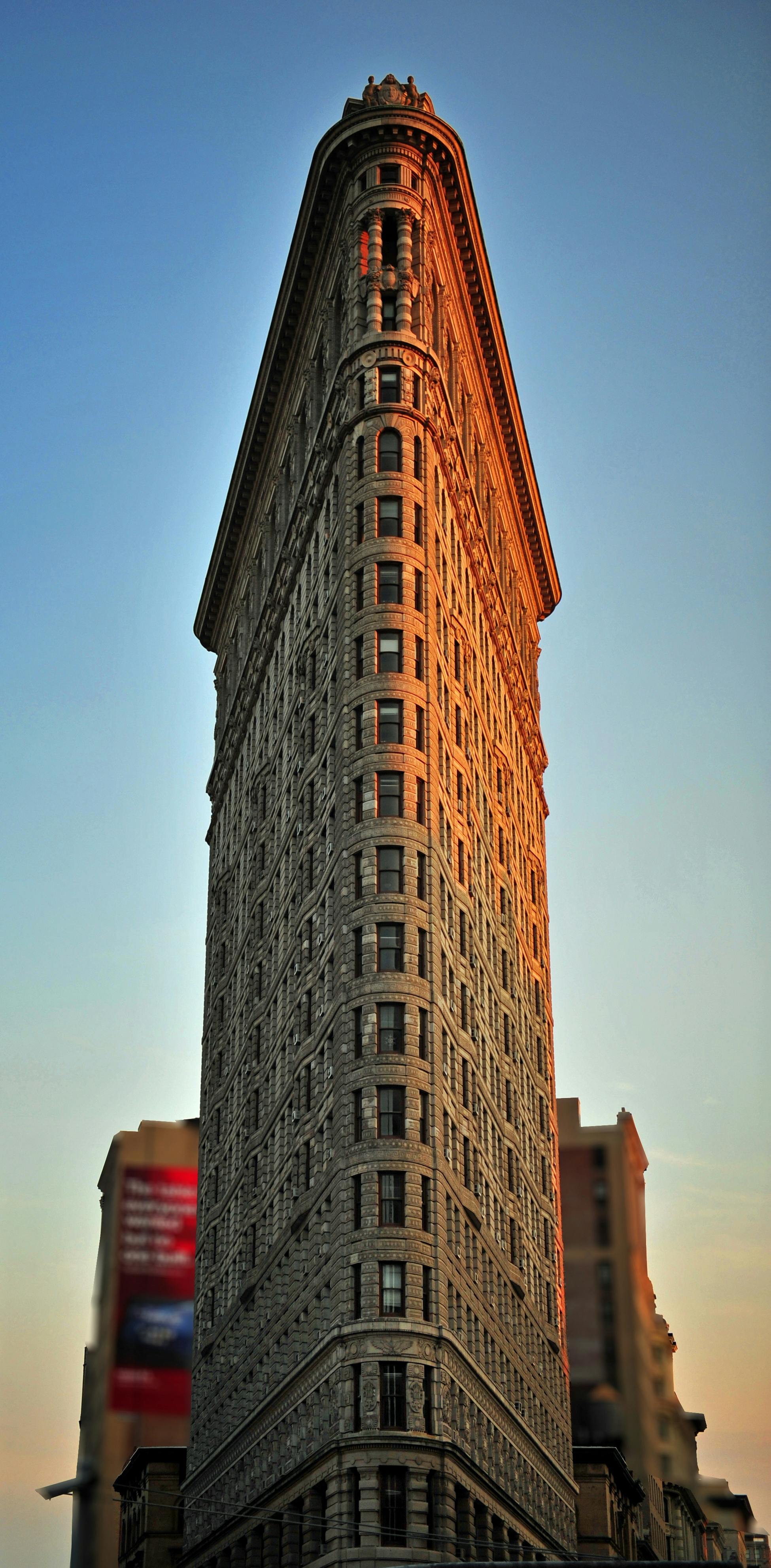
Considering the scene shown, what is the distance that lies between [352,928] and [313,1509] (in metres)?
24.8

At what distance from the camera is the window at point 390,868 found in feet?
267

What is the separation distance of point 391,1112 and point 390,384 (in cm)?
4033

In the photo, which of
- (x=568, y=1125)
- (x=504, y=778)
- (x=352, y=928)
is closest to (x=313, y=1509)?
(x=352, y=928)

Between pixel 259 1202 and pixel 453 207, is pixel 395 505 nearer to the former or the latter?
pixel 453 207

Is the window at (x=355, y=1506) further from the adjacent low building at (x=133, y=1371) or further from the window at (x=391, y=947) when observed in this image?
the adjacent low building at (x=133, y=1371)

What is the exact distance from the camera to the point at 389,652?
87312 mm

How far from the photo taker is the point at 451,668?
97062 mm

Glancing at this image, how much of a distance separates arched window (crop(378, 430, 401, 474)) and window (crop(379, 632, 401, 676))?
9.93 m

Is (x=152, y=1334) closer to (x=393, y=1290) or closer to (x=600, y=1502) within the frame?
(x=600, y=1502)

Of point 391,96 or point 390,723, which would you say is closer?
point 390,723

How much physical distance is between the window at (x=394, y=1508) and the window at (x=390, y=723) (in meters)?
32.7

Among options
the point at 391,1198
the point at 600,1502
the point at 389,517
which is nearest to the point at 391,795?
the point at 389,517

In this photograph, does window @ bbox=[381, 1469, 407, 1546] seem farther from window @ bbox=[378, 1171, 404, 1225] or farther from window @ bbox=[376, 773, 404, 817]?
window @ bbox=[376, 773, 404, 817]

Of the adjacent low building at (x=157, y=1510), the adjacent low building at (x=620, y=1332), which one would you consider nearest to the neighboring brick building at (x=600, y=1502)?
the adjacent low building at (x=620, y=1332)
